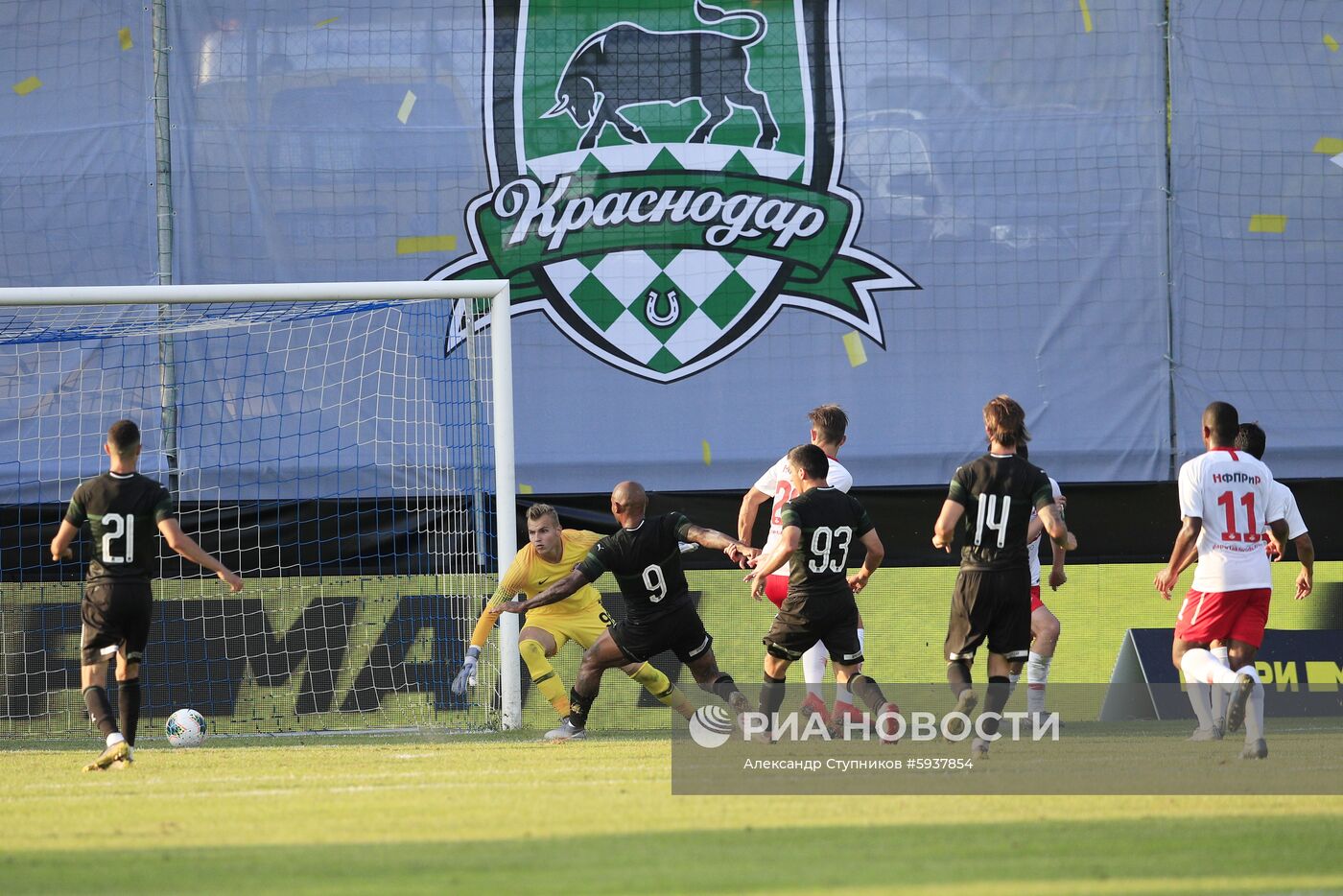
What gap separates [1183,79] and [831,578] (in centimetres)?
548

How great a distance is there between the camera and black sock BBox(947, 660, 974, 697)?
22.5ft

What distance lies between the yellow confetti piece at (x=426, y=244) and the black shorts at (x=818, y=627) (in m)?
4.60

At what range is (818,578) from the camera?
7.28 meters

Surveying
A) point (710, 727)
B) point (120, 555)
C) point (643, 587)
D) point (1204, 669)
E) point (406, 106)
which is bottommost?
point (710, 727)

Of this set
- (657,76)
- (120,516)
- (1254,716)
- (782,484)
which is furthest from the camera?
(657,76)

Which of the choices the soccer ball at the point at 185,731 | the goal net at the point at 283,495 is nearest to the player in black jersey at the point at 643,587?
the goal net at the point at 283,495

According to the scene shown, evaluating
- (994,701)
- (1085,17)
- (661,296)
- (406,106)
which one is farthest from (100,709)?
(1085,17)

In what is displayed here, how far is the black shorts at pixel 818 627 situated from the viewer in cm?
728

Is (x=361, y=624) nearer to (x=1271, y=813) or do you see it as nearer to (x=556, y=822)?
(x=556, y=822)

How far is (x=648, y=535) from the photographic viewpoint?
7953 mm

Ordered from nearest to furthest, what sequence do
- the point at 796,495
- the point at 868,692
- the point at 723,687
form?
the point at 868,692, the point at 796,495, the point at 723,687

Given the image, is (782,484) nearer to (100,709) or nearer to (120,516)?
(120,516)

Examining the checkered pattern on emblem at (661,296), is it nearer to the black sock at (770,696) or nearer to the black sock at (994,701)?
the black sock at (770,696)

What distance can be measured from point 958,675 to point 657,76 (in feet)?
18.5
